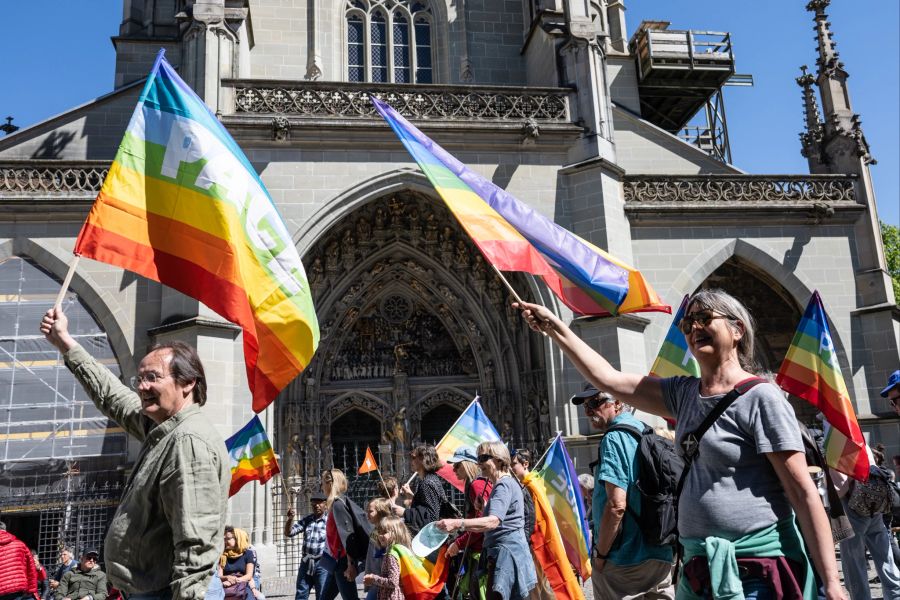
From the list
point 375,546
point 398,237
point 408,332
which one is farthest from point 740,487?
point 408,332

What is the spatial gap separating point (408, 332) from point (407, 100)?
14.5 ft

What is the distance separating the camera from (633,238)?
14430 millimetres

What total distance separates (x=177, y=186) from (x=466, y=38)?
13799 mm

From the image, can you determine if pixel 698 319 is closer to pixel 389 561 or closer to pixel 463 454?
pixel 389 561

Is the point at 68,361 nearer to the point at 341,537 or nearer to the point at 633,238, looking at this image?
the point at 341,537

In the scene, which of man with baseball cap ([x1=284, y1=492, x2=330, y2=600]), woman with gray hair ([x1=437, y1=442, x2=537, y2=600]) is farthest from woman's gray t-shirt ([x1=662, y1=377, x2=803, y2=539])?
man with baseball cap ([x1=284, y1=492, x2=330, y2=600])

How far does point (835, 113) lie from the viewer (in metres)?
15.7

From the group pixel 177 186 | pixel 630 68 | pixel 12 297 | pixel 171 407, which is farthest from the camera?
pixel 630 68

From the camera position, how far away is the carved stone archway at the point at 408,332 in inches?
571

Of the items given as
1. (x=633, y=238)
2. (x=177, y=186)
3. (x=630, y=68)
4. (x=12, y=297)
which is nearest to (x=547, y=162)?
(x=633, y=238)

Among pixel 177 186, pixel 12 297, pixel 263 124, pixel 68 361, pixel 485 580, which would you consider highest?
pixel 263 124

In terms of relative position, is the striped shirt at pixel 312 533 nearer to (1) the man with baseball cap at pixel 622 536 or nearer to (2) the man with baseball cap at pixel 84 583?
(2) the man with baseball cap at pixel 84 583

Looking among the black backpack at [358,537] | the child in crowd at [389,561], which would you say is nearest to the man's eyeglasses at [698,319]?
the child in crowd at [389,561]

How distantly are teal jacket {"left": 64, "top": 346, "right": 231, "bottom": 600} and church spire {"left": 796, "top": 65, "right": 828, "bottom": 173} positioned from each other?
16.0 metres
